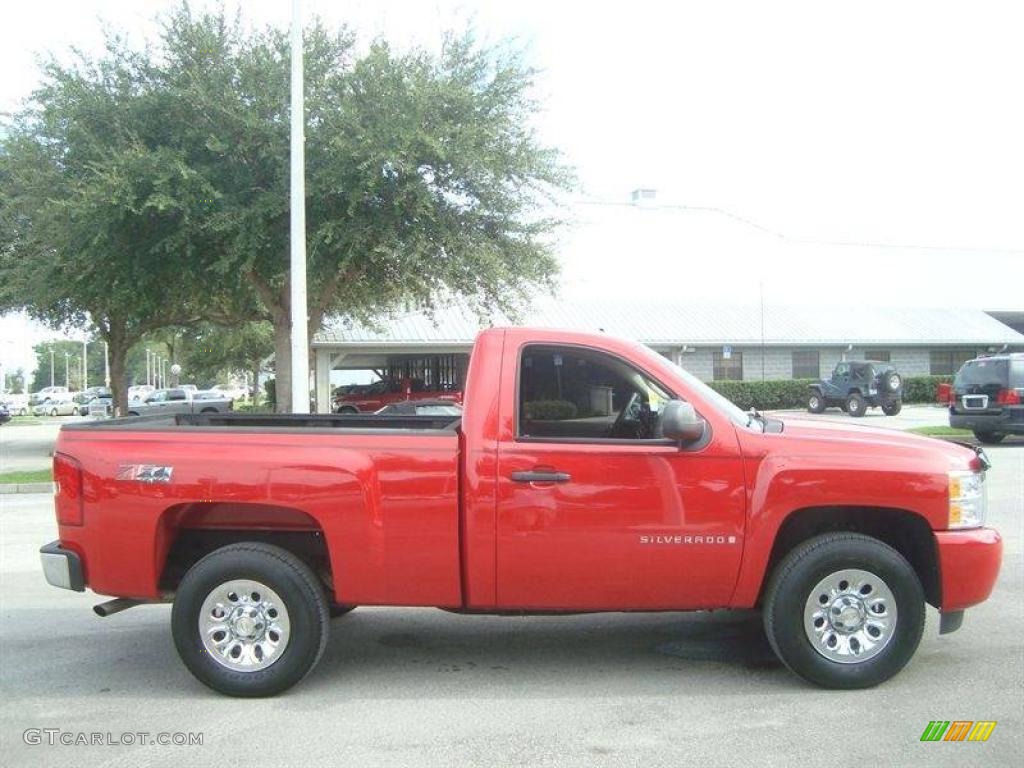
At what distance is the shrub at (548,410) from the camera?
15.9ft

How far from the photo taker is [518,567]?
4.56 metres

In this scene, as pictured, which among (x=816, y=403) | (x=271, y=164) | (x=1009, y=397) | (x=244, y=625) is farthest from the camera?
(x=816, y=403)

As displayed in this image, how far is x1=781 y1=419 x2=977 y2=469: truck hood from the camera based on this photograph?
4.61 meters

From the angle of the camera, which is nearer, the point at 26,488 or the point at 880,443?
the point at 880,443

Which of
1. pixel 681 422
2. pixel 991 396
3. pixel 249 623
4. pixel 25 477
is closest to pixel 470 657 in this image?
pixel 249 623

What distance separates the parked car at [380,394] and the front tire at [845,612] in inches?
923

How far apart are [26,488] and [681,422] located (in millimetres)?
13340

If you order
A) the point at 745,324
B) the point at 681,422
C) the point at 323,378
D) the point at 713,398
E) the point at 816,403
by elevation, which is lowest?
the point at 816,403

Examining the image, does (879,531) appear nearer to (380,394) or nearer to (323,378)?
(380,394)

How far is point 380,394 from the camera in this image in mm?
29266

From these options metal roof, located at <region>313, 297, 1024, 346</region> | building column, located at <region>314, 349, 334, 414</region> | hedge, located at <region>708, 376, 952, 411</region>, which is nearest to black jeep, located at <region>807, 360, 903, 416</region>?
hedge, located at <region>708, 376, 952, 411</region>

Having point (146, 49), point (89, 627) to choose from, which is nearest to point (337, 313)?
point (146, 49)

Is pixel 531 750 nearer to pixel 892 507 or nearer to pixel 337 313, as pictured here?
pixel 892 507

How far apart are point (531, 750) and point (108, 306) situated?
19.0 m
